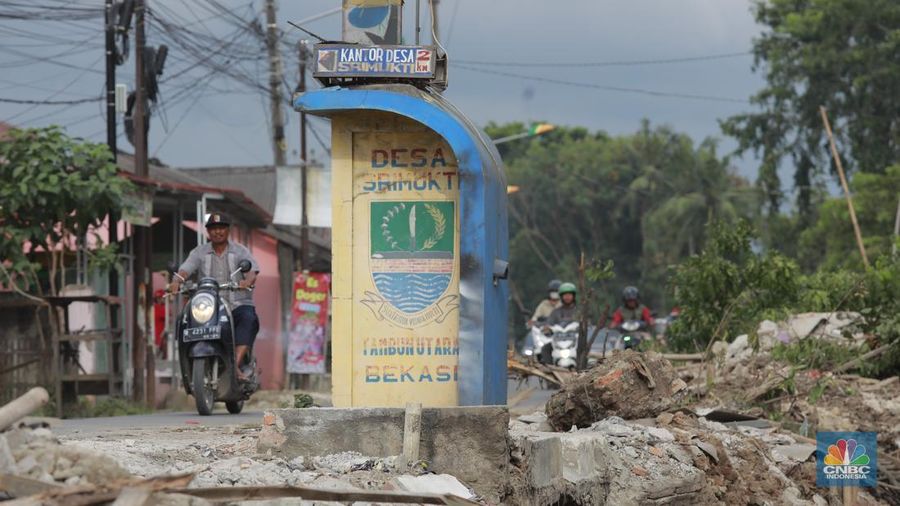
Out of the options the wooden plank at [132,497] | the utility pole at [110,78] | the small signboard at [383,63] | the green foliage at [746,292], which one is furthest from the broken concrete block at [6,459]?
the utility pole at [110,78]

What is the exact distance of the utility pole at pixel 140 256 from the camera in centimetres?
2292

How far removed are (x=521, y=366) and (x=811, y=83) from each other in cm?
3682

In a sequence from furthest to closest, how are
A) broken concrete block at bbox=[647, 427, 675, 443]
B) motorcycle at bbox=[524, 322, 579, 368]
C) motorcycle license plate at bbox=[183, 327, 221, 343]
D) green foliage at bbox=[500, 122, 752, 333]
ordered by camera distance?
green foliage at bbox=[500, 122, 752, 333] < motorcycle at bbox=[524, 322, 579, 368] < motorcycle license plate at bbox=[183, 327, 221, 343] < broken concrete block at bbox=[647, 427, 675, 443]

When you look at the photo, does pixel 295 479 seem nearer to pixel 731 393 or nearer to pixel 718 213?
pixel 731 393

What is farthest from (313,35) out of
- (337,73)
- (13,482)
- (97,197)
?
(97,197)

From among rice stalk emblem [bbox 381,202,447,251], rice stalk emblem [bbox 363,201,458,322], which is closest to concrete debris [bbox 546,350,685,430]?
rice stalk emblem [bbox 363,201,458,322]

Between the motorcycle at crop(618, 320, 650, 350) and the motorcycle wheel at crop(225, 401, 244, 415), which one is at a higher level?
the motorcycle at crop(618, 320, 650, 350)

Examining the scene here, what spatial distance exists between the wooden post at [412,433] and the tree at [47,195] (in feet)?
31.7

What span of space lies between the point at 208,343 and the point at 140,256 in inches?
438

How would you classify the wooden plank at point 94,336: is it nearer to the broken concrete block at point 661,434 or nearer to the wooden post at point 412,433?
the broken concrete block at point 661,434

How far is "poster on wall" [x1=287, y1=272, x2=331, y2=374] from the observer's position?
29.2m

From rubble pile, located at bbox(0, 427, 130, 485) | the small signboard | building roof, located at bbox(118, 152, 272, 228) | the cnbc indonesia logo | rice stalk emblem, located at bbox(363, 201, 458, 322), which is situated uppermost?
building roof, located at bbox(118, 152, 272, 228)

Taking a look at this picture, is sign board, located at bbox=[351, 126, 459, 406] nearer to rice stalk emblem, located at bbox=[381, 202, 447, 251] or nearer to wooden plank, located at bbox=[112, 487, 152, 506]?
rice stalk emblem, located at bbox=[381, 202, 447, 251]

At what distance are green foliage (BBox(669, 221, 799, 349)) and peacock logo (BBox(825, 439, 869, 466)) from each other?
557 centimetres
